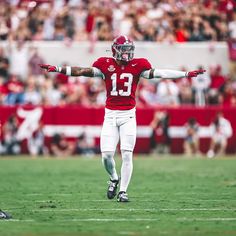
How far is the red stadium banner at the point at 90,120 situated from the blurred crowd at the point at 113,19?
2877 mm

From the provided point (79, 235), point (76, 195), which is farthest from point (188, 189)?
point (79, 235)

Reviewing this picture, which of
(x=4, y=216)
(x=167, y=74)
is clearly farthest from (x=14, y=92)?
(x=4, y=216)

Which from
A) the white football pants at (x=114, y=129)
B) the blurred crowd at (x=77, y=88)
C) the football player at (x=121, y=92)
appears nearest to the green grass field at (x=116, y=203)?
the football player at (x=121, y=92)

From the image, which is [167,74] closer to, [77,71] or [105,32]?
[77,71]

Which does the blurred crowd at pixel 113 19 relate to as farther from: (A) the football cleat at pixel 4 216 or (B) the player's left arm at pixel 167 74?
(A) the football cleat at pixel 4 216

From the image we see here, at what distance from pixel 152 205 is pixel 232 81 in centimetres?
1540

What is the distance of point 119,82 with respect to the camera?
1174 centimetres

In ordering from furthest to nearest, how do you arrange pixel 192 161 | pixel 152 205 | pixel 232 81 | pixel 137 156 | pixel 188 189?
pixel 232 81
pixel 137 156
pixel 192 161
pixel 188 189
pixel 152 205

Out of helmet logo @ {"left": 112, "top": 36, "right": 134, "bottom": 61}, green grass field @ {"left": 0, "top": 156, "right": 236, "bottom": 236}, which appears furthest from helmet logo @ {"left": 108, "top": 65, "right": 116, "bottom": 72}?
green grass field @ {"left": 0, "top": 156, "right": 236, "bottom": 236}

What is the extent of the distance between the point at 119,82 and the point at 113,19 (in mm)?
14749

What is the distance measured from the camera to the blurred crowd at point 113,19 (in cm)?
2623

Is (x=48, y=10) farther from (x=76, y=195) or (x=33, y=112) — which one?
(x=76, y=195)

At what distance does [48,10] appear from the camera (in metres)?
26.4

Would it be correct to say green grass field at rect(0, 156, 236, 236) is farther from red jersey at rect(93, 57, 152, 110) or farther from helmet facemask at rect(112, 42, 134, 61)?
helmet facemask at rect(112, 42, 134, 61)
